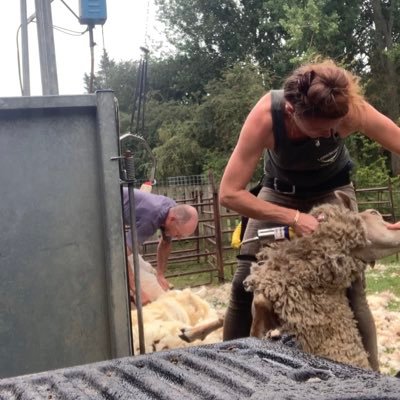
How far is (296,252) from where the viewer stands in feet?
8.81

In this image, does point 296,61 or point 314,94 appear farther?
point 296,61

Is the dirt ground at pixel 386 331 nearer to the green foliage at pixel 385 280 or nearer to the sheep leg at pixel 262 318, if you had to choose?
the green foliage at pixel 385 280

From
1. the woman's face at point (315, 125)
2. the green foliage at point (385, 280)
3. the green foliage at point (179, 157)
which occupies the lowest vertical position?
the green foliage at point (385, 280)

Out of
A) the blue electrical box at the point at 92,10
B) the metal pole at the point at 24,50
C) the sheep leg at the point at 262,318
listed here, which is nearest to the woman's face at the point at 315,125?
the sheep leg at the point at 262,318

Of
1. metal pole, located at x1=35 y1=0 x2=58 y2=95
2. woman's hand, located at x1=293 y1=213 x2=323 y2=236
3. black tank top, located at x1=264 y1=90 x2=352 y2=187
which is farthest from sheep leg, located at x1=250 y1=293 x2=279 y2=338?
metal pole, located at x1=35 y1=0 x2=58 y2=95

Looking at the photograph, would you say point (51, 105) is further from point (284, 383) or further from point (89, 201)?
point (284, 383)

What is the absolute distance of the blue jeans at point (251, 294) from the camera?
2865mm

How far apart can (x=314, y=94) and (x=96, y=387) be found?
150 cm

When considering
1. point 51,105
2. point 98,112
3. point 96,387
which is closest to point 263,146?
point 98,112

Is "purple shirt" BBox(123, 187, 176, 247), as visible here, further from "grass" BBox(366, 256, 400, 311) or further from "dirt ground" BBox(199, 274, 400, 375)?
"grass" BBox(366, 256, 400, 311)

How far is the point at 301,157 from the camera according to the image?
9.70 ft

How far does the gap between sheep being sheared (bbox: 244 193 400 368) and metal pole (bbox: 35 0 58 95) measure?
130 cm

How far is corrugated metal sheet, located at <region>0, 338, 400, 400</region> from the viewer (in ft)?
4.78

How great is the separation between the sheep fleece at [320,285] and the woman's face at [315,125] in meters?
0.37
